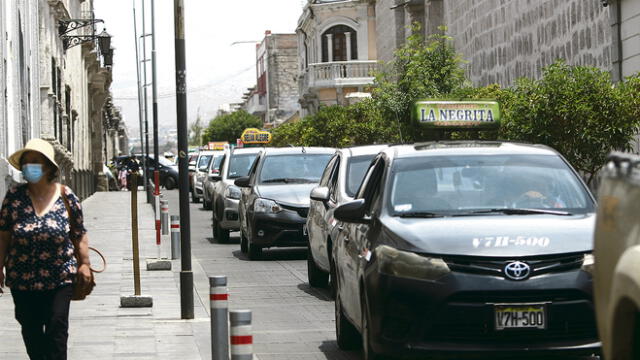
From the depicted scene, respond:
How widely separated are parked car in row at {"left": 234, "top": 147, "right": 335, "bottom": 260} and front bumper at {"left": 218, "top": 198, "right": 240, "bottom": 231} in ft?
8.48

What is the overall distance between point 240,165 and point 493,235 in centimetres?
2041

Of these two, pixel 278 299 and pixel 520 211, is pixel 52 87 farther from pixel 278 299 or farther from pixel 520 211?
pixel 520 211

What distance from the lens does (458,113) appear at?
56.3 ft

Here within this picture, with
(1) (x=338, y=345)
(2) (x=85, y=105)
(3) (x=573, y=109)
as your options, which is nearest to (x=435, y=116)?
(3) (x=573, y=109)

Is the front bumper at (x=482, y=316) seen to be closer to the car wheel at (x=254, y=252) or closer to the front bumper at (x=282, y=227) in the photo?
the front bumper at (x=282, y=227)

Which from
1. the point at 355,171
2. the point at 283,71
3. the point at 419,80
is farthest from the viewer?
the point at 283,71

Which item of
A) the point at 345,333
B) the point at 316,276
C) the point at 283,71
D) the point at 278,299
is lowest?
the point at 278,299

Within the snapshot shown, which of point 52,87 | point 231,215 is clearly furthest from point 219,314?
point 52,87

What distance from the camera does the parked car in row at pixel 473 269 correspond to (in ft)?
26.5

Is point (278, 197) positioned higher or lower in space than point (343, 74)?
lower

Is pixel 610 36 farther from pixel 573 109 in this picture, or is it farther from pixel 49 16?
pixel 49 16

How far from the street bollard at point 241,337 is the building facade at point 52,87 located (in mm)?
13131

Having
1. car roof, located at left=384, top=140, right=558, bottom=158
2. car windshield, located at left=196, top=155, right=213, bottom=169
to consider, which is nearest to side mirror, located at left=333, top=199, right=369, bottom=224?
car roof, located at left=384, top=140, right=558, bottom=158

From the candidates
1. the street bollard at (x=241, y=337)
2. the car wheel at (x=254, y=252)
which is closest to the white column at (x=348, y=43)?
the car wheel at (x=254, y=252)
